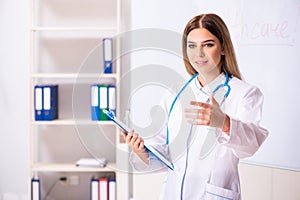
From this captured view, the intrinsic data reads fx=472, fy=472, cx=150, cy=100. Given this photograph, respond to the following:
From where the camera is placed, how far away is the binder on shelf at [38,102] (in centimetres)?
283

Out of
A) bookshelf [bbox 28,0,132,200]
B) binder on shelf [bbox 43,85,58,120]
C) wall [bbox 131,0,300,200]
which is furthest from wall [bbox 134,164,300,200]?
binder on shelf [bbox 43,85,58,120]

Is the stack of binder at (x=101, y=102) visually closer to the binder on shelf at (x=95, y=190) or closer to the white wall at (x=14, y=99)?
the binder on shelf at (x=95, y=190)

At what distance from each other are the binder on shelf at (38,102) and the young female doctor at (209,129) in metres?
1.54

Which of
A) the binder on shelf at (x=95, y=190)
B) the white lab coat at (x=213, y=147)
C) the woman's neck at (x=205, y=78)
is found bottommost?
the binder on shelf at (x=95, y=190)

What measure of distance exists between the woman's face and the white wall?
77.8 inches

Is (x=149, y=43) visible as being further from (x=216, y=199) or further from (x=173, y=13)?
(x=173, y=13)

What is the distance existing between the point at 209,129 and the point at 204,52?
0.69 ft

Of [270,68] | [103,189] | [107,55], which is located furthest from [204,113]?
[103,189]

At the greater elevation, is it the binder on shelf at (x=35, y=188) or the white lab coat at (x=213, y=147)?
the white lab coat at (x=213, y=147)

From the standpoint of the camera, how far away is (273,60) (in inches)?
84.1

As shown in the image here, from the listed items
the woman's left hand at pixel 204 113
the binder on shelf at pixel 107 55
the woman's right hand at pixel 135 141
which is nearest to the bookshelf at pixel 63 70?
the binder on shelf at pixel 107 55

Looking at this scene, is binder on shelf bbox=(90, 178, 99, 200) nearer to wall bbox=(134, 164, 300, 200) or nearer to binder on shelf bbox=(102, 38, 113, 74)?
binder on shelf bbox=(102, 38, 113, 74)

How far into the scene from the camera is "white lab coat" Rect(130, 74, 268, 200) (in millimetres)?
1295

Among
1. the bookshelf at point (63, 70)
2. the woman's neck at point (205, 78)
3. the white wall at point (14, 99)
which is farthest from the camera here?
the white wall at point (14, 99)
